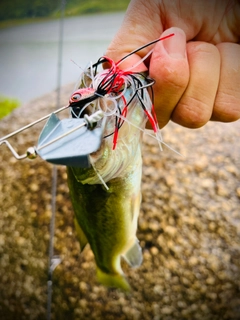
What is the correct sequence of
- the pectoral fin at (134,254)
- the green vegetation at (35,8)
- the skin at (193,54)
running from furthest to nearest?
1. the green vegetation at (35,8)
2. the pectoral fin at (134,254)
3. the skin at (193,54)

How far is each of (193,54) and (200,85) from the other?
2.4 inches

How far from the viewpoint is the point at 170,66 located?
0.60 metres

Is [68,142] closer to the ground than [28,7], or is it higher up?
higher up

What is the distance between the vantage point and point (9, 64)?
9.58 feet

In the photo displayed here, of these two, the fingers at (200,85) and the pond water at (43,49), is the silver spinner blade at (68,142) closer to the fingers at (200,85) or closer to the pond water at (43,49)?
the fingers at (200,85)

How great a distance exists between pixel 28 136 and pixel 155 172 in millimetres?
673

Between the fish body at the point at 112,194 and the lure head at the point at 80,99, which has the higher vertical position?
the lure head at the point at 80,99

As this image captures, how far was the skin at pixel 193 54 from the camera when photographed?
65 centimetres

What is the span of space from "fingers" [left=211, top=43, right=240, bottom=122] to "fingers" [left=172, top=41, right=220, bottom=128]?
0.02 meters

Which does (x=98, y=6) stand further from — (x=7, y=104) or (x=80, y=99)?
(x=80, y=99)

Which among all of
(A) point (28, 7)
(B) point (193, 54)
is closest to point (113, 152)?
(B) point (193, 54)

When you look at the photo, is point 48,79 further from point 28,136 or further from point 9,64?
point 28,136

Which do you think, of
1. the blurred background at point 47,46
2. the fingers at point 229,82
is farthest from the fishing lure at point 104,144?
the blurred background at point 47,46

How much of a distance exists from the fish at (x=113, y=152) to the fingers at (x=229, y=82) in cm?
17
